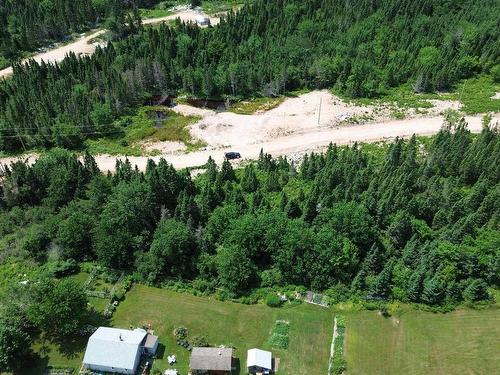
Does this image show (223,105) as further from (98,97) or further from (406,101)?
(406,101)

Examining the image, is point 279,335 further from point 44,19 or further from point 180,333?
point 44,19

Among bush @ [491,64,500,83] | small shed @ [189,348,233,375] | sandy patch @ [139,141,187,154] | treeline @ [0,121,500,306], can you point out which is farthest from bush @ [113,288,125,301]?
bush @ [491,64,500,83]

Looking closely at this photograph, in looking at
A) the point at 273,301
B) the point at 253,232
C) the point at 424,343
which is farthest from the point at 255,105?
the point at 424,343

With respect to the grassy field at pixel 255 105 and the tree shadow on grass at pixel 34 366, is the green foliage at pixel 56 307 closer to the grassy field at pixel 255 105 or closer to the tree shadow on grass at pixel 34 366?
the tree shadow on grass at pixel 34 366

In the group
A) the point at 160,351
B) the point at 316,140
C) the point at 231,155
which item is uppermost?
the point at 231,155

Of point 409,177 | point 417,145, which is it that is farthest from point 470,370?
point 417,145

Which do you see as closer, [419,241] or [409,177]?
[419,241]

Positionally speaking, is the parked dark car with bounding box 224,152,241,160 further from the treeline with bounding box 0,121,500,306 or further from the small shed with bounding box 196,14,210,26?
the small shed with bounding box 196,14,210,26
